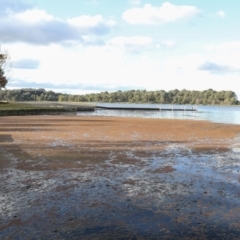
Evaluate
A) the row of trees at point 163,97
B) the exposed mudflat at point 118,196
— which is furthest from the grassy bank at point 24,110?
the row of trees at point 163,97

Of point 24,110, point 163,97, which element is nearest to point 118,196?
point 24,110

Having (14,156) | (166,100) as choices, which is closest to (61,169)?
(14,156)

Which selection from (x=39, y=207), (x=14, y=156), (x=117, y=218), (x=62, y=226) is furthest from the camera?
(x=14, y=156)

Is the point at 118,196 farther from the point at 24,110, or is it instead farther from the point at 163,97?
the point at 163,97

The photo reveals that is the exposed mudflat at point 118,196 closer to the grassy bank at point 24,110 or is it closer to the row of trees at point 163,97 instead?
the grassy bank at point 24,110

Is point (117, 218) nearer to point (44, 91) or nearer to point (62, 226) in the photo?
point (62, 226)

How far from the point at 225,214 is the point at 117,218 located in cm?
189

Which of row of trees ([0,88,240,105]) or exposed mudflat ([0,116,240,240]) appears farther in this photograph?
row of trees ([0,88,240,105])

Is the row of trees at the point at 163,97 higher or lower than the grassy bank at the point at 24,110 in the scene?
higher

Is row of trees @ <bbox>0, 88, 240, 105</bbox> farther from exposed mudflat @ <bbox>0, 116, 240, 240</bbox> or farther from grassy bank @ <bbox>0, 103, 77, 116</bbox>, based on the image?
exposed mudflat @ <bbox>0, 116, 240, 240</bbox>

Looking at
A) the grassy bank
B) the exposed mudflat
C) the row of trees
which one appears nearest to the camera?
the exposed mudflat

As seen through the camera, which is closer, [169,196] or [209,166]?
[169,196]

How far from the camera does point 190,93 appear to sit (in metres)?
186

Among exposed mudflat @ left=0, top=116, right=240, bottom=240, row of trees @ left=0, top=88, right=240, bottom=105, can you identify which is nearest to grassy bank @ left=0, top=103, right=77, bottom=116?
exposed mudflat @ left=0, top=116, right=240, bottom=240
